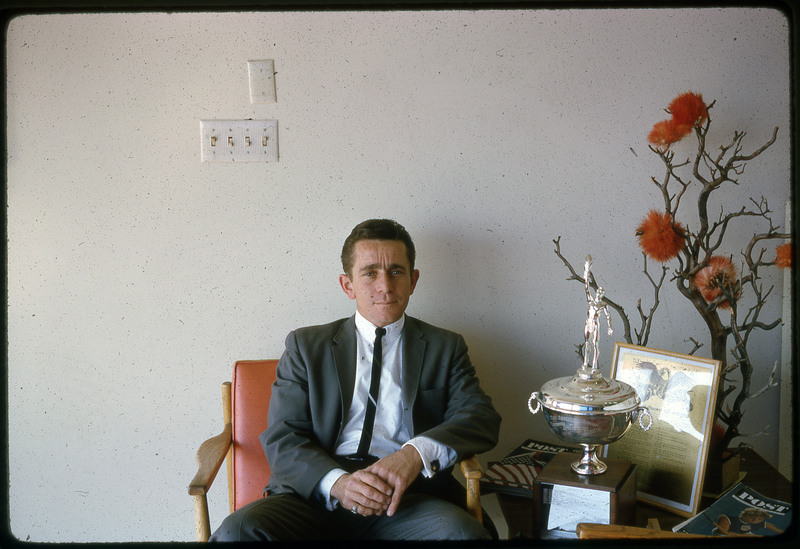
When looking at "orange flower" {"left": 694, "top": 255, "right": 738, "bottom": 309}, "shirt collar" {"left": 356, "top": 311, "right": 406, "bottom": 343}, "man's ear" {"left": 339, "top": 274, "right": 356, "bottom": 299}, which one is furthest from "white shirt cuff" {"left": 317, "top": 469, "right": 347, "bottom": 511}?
"orange flower" {"left": 694, "top": 255, "right": 738, "bottom": 309}

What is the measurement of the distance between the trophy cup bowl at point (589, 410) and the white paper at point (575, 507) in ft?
0.18

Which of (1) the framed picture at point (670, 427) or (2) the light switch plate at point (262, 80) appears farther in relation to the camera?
(2) the light switch plate at point (262, 80)

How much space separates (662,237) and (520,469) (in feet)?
2.49

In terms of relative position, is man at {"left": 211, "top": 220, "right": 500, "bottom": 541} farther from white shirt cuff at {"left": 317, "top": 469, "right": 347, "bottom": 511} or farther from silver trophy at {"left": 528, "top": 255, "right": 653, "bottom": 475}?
silver trophy at {"left": 528, "top": 255, "right": 653, "bottom": 475}

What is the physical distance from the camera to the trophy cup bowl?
1.45 metres

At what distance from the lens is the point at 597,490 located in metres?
1.42

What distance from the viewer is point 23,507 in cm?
203

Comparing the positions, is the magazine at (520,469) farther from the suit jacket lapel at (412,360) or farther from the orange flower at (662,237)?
the orange flower at (662,237)

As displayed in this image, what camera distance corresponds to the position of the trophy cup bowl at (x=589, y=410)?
145cm

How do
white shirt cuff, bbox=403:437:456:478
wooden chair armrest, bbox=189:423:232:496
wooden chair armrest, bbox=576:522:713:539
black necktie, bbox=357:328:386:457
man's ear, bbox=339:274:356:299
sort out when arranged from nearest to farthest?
wooden chair armrest, bbox=576:522:713:539 < wooden chair armrest, bbox=189:423:232:496 < white shirt cuff, bbox=403:437:456:478 < black necktie, bbox=357:328:386:457 < man's ear, bbox=339:274:356:299

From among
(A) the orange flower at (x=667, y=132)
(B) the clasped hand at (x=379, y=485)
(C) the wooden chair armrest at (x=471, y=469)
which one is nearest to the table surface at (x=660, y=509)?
(C) the wooden chair armrest at (x=471, y=469)

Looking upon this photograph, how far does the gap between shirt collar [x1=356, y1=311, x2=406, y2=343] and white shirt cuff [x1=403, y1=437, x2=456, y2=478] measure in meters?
0.32

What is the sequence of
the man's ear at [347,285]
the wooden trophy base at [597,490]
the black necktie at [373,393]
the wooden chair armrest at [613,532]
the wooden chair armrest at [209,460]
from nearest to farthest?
1. the wooden chair armrest at [613,532]
2. the wooden trophy base at [597,490]
3. the wooden chair armrest at [209,460]
4. the black necktie at [373,393]
5. the man's ear at [347,285]

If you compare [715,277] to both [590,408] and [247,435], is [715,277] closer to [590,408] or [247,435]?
[590,408]
